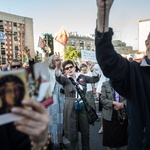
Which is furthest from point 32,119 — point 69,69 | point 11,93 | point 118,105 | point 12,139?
point 69,69

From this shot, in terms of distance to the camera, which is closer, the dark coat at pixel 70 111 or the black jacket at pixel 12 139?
the black jacket at pixel 12 139

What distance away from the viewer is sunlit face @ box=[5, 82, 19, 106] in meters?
1.00

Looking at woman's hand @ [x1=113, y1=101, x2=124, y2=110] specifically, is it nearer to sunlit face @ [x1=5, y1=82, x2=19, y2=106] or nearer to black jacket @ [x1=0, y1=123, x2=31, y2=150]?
black jacket @ [x1=0, y1=123, x2=31, y2=150]

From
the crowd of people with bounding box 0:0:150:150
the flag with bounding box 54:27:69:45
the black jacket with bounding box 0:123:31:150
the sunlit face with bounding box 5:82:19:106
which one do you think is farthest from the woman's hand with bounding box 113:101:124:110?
the flag with bounding box 54:27:69:45

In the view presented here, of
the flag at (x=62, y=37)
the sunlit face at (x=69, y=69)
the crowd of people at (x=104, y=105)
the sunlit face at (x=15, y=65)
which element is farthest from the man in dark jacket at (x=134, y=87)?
the flag at (x=62, y=37)

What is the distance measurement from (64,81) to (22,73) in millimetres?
3710

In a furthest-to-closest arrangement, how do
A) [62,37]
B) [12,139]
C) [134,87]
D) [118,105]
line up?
[62,37]
[118,105]
[134,87]
[12,139]

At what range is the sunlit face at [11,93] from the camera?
1005mm

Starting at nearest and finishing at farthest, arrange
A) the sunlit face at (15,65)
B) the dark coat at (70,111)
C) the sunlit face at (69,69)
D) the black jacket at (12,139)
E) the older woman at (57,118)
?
the black jacket at (12,139)
the sunlit face at (15,65)
the dark coat at (70,111)
the sunlit face at (69,69)
the older woman at (57,118)

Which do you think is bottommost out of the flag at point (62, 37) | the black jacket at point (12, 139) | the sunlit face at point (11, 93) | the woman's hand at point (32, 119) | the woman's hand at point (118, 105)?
the woman's hand at point (118, 105)

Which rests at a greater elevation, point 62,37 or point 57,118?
point 62,37

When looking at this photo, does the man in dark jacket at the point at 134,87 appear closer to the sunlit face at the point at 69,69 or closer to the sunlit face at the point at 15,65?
the sunlit face at the point at 15,65

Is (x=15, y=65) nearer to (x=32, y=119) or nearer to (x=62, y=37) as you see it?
(x=32, y=119)

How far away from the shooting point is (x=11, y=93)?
1015mm
